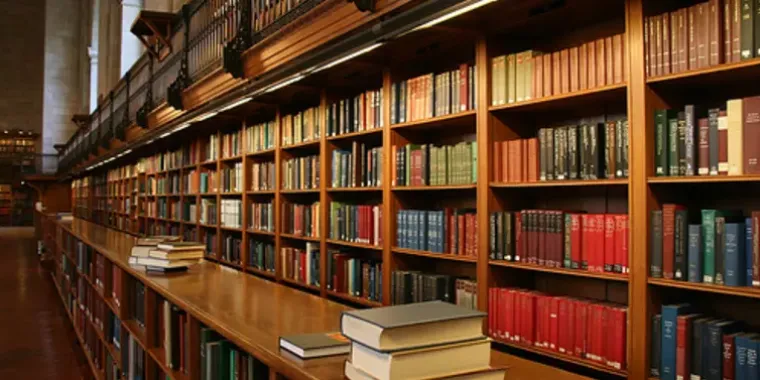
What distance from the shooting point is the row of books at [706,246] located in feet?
6.77

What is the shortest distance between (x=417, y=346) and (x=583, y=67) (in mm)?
1806

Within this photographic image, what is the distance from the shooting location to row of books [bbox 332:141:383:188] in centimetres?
388

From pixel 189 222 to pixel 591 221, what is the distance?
5.61m

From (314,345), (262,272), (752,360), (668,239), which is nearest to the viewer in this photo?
(314,345)

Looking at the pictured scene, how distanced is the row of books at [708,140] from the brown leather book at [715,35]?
160 millimetres

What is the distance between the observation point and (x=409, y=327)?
1.22 m

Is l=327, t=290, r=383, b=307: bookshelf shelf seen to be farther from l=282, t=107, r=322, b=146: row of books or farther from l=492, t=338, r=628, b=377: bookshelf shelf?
l=282, t=107, r=322, b=146: row of books

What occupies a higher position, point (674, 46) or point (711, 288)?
point (674, 46)

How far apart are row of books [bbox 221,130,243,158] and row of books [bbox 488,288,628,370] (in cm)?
360

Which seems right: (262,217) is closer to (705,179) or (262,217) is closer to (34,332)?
(34,332)

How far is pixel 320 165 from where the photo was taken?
14.4 ft

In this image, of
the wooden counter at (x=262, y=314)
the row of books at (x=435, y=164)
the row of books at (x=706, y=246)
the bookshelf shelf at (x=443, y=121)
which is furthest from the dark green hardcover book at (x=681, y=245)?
the bookshelf shelf at (x=443, y=121)

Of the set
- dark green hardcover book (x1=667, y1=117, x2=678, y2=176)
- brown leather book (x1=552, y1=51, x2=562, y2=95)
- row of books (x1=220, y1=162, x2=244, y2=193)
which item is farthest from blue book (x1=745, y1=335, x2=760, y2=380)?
row of books (x1=220, y1=162, x2=244, y2=193)

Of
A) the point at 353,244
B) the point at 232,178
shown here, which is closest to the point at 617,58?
the point at 353,244
